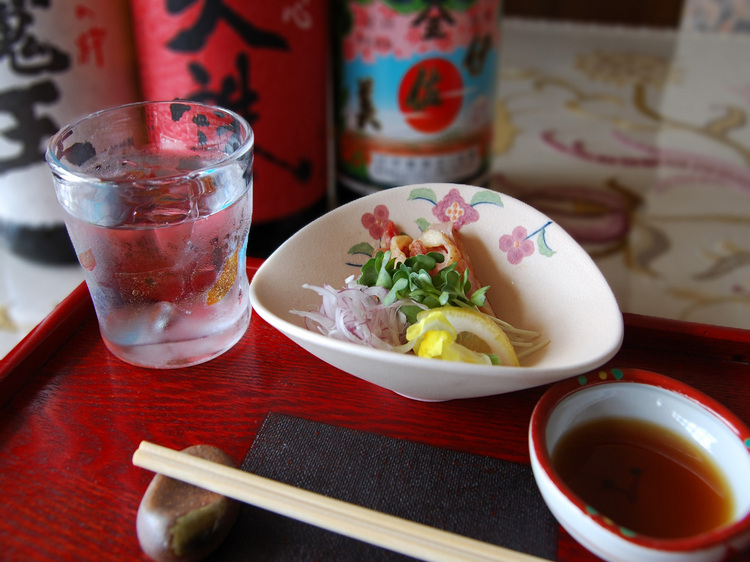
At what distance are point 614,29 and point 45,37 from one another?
249 cm

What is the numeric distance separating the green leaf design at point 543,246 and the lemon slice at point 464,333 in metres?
0.13

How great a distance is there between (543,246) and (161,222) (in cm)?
39

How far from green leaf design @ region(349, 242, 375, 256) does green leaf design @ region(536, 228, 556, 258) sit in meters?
0.18

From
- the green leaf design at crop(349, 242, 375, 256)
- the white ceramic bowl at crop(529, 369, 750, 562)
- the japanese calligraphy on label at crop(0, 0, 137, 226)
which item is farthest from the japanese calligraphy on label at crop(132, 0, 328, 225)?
the white ceramic bowl at crop(529, 369, 750, 562)

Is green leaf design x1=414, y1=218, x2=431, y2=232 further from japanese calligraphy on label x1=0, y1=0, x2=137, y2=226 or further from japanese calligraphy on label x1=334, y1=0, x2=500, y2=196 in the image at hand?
japanese calligraphy on label x1=0, y1=0, x2=137, y2=226

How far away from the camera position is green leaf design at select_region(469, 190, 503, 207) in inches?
29.6

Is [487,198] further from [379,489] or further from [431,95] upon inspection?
[431,95]

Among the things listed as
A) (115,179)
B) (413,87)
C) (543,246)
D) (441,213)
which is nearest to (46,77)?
(413,87)

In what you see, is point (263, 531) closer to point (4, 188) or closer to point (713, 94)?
point (4, 188)

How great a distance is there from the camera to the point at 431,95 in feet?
4.82

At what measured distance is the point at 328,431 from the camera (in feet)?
2.02

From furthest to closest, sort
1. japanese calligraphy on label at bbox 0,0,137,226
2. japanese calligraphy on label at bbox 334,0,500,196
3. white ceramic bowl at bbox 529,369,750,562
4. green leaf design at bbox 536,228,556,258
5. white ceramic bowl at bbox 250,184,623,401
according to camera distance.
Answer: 1. japanese calligraphy on label at bbox 334,0,500,196
2. japanese calligraphy on label at bbox 0,0,137,226
3. green leaf design at bbox 536,228,556,258
4. white ceramic bowl at bbox 250,184,623,401
5. white ceramic bowl at bbox 529,369,750,562

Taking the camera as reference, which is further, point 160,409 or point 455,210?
point 455,210

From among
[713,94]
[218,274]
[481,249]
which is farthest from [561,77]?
[218,274]
